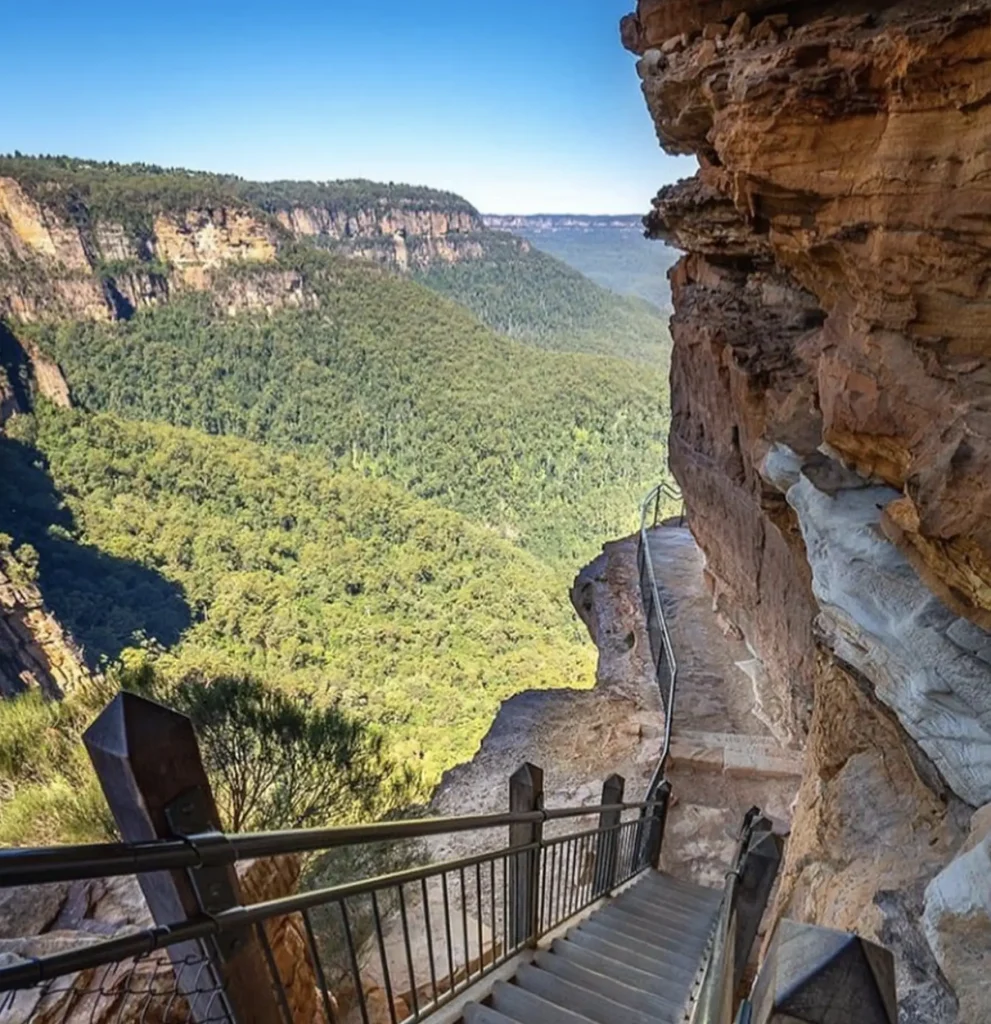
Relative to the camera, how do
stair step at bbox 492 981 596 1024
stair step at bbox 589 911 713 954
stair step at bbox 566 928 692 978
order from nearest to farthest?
stair step at bbox 492 981 596 1024 → stair step at bbox 566 928 692 978 → stair step at bbox 589 911 713 954

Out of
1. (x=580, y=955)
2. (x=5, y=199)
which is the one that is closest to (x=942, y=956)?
(x=580, y=955)

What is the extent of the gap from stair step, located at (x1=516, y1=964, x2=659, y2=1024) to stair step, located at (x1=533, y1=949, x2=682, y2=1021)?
56 millimetres

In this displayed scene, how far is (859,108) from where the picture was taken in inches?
119

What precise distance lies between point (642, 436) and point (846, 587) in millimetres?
70992

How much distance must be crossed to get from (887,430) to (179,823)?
10.5ft

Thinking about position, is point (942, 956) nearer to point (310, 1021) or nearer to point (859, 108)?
point (310, 1021)

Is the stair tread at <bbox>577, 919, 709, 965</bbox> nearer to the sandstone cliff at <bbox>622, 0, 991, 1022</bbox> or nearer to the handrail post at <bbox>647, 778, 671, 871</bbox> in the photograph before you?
the sandstone cliff at <bbox>622, 0, 991, 1022</bbox>

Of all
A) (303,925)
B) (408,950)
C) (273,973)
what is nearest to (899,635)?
(408,950)

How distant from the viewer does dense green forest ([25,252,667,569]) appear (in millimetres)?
61094

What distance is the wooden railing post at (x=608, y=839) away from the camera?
379 cm

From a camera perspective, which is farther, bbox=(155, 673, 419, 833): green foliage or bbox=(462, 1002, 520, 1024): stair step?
bbox=(155, 673, 419, 833): green foliage

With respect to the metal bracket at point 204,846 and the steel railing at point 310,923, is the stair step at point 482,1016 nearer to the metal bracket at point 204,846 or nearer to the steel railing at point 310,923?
the steel railing at point 310,923

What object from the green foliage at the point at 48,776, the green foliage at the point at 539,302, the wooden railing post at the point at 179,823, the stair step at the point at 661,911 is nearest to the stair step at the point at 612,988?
the stair step at the point at 661,911

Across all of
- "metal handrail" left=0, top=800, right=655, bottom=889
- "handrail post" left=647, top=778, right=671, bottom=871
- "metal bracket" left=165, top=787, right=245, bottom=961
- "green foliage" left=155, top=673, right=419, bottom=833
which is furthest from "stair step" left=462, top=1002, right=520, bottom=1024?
"green foliage" left=155, top=673, right=419, bottom=833
